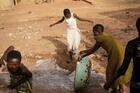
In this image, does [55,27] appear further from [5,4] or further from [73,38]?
[5,4]

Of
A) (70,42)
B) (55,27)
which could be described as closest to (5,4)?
(55,27)

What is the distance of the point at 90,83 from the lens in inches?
341

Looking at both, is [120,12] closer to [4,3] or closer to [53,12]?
[53,12]

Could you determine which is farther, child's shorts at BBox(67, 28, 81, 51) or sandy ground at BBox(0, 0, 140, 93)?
sandy ground at BBox(0, 0, 140, 93)

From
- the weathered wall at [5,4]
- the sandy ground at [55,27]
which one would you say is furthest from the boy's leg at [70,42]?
the weathered wall at [5,4]

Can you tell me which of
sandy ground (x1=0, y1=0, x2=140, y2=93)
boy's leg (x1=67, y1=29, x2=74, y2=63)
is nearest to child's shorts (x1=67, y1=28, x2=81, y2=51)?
boy's leg (x1=67, y1=29, x2=74, y2=63)

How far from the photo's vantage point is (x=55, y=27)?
45.0 feet

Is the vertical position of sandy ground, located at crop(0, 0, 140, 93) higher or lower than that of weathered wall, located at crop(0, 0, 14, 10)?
lower

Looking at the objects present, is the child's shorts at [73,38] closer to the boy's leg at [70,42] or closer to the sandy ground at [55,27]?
the boy's leg at [70,42]

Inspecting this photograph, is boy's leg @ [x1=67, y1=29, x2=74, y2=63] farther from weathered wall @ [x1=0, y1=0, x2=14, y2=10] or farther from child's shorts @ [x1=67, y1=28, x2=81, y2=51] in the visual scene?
weathered wall @ [x1=0, y1=0, x2=14, y2=10]

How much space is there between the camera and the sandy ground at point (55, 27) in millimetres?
10695

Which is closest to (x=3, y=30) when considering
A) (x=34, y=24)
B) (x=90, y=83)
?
(x=34, y=24)

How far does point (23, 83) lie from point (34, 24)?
28.6 feet

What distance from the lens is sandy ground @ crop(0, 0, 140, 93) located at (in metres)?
10.7
